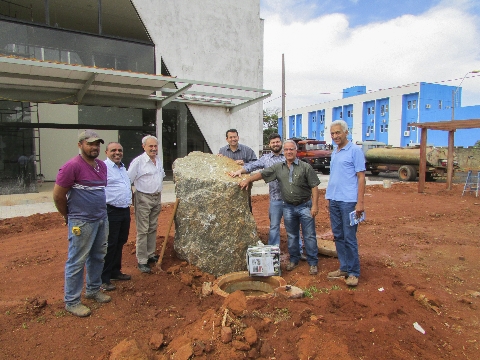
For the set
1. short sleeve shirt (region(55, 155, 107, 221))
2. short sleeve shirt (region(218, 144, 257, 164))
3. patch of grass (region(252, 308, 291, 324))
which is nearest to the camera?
patch of grass (region(252, 308, 291, 324))

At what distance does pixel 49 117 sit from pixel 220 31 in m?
7.20

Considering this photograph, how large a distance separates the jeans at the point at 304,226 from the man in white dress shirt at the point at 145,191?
1768mm

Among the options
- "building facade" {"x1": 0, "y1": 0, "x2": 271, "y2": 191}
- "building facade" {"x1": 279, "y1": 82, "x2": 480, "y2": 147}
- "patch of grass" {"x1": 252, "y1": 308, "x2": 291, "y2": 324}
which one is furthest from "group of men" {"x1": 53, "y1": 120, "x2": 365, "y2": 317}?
"building facade" {"x1": 279, "y1": 82, "x2": 480, "y2": 147}

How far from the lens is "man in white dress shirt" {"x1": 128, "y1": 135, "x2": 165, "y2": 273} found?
460 centimetres

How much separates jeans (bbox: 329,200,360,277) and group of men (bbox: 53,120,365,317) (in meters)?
0.01

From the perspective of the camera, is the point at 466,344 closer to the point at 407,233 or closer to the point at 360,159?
Answer: the point at 360,159

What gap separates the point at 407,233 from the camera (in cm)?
707

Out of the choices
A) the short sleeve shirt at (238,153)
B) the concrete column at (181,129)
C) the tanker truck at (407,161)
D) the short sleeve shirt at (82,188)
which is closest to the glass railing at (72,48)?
the concrete column at (181,129)

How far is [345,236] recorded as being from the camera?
4305 mm

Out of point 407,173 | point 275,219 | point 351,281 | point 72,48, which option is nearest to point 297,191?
point 275,219

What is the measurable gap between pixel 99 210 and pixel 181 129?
35.5ft

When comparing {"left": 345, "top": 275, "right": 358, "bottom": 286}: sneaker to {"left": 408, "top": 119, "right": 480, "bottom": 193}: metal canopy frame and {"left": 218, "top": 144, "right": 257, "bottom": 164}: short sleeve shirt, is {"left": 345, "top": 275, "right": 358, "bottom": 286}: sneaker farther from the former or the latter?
{"left": 408, "top": 119, "right": 480, "bottom": 193}: metal canopy frame

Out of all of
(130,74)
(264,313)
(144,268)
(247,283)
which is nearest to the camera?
(264,313)

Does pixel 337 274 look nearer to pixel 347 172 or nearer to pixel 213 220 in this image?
pixel 347 172
